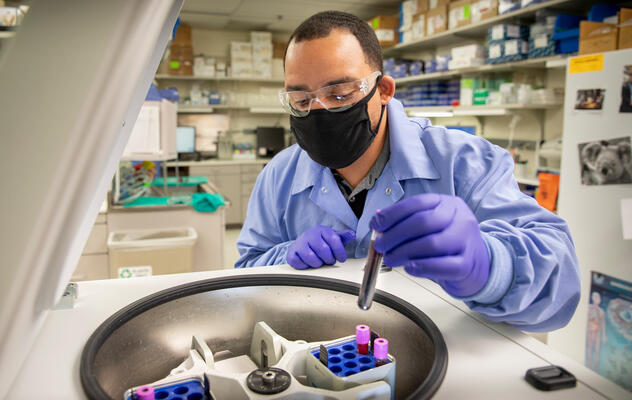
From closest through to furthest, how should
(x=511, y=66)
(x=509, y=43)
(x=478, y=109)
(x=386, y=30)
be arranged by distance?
(x=509, y=43) → (x=511, y=66) → (x=478, y=109) → (x=386, y=30)

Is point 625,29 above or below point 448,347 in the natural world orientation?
above

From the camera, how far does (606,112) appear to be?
2297mm

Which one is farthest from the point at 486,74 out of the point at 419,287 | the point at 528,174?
the point at 419,287

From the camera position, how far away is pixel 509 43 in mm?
3771

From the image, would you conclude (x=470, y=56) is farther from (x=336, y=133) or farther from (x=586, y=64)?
(x=336, y=133)

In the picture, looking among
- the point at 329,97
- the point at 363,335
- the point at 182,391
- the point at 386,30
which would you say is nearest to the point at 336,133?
the point at 329,97

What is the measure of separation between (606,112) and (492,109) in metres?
1.81

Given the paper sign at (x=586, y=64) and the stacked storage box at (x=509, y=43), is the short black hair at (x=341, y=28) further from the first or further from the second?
the stacked storage box at (x=509, y=43)

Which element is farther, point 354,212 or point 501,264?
point 354,212

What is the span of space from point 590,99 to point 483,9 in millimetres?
2165

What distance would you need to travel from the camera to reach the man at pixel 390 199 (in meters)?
0.74

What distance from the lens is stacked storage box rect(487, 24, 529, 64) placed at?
374 centimetres

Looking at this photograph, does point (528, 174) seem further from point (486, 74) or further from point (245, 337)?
point (245, 337)

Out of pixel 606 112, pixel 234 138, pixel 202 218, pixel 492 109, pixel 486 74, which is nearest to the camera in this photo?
pixel 606 112
